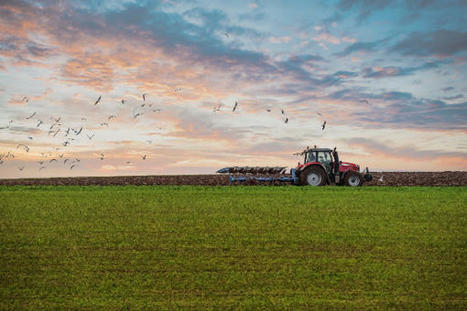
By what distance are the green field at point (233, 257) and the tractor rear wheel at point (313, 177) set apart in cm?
916

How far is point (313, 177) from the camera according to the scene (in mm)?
25797

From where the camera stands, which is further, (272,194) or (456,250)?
(272,194)

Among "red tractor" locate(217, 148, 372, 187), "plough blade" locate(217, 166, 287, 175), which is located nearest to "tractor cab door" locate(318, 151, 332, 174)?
"red tractor" locate(217, 148, 372, 187)

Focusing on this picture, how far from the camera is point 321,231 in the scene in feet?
38.8

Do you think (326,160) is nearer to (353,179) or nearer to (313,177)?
(313,177)

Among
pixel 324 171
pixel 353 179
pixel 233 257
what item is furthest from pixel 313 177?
pixel 233 257

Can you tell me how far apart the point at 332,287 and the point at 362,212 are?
8.30 m

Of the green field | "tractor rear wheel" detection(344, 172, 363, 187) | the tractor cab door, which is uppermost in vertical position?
the tractor cab door

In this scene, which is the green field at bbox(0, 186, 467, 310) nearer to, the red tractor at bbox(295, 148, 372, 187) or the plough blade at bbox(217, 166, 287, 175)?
the red tractor at bbox(295, 148, 372, 187)

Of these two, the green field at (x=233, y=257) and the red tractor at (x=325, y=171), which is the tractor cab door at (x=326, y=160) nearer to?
the red tractor at (x=325, y=171)

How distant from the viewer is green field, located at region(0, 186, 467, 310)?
A: 23.3 ft

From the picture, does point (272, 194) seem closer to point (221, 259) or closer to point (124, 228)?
point (124, 228)

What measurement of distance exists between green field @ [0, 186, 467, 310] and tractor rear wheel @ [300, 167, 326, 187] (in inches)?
361

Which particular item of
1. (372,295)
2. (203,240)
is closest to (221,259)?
(203,240)
